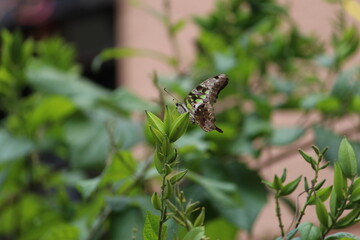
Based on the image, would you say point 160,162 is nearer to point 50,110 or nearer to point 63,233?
point 63,233

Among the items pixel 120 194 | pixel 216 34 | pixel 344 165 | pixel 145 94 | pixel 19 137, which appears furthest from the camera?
pixel 145 94

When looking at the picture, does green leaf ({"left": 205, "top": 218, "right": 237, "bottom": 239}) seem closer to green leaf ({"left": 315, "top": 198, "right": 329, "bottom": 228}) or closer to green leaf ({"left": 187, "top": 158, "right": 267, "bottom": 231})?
green leaf ({"left": 187, "top": 158, "right": 267, "bottom": 231})

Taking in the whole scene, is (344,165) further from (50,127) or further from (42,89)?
(50,127)

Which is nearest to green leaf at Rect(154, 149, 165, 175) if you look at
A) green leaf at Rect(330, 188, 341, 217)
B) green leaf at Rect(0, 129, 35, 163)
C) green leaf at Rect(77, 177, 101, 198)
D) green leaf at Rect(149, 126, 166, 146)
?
green leaf at Rect(149, 126, 166, 146)

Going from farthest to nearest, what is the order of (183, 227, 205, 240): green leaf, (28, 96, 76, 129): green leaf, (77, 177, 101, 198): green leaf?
1. (28, 96, 76, 129): green leaf
2. (77, 177, 101, 198): green leaf
3. (183, 227, 205, 240): green leaf

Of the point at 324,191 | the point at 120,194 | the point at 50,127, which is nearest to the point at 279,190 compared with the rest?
the point at 324,191

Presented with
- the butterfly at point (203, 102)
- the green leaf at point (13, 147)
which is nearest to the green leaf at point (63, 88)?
the green leaf at point (13, 147)
